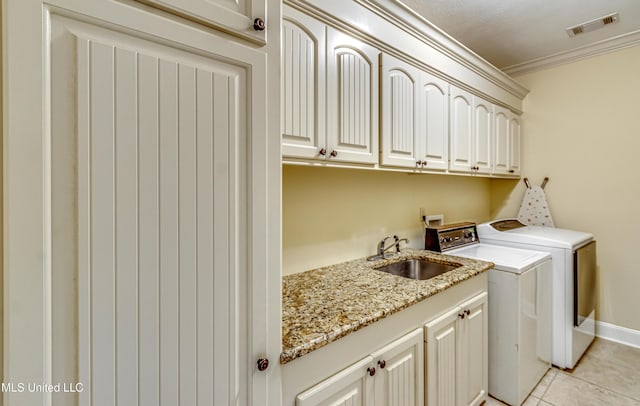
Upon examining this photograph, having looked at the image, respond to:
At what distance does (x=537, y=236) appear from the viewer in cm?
234

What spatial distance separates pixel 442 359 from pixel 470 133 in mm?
1667

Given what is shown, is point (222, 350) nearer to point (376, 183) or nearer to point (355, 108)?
point (355, 108)

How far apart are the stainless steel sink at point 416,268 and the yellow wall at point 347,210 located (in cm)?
20

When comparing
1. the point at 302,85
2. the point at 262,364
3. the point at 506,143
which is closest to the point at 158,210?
the point at 262,364

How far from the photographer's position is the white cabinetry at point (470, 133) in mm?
2158

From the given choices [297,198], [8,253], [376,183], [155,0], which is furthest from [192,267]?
[376,183]

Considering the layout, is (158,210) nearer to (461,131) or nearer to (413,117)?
(413,117)

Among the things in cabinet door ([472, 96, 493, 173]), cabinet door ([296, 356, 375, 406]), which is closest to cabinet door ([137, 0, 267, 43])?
cabinet door ([296, 356, 375, 406])

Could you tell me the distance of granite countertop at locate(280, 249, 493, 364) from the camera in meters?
0.96

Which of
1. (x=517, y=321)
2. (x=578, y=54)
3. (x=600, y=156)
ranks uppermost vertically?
(x=578, y=54)

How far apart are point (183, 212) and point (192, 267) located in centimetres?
12

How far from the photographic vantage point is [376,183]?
2.10 meters

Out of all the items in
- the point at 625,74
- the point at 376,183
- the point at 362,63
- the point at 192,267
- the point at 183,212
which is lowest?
the point at 192,267

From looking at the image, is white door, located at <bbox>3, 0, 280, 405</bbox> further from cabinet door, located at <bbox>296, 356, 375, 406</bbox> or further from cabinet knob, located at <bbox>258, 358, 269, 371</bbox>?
cabinet door, located at <bbox>296, 356, 375, 406</bbox>
